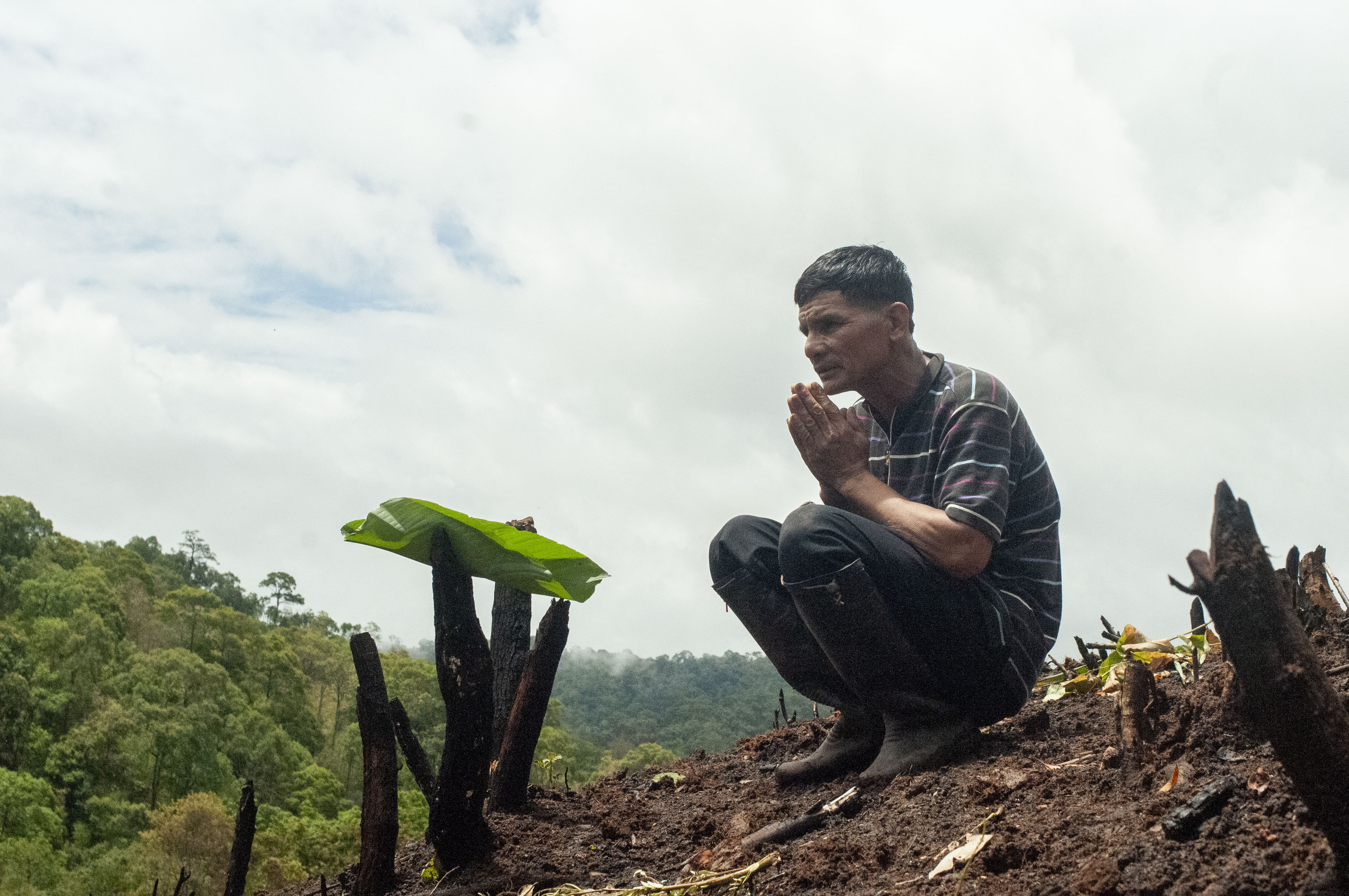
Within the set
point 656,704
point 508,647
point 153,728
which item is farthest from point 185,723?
point 508,647

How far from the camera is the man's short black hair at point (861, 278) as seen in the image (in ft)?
11.3

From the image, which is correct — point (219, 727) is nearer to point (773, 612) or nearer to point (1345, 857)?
point (773, 612)

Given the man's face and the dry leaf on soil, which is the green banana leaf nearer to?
the man's face

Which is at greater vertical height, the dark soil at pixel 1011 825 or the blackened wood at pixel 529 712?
the blackened wood at pixel 529 712

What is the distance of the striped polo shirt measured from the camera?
3.10 metres

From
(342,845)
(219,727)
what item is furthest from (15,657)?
(342,845)

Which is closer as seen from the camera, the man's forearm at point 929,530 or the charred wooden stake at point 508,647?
the man's forearm at point 929,530

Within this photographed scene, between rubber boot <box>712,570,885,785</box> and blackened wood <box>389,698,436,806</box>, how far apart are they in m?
1.22

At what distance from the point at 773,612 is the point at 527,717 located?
3.97 feet

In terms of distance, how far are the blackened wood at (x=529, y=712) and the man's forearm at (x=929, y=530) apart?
136 centimetres

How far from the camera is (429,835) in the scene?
338 centimetres

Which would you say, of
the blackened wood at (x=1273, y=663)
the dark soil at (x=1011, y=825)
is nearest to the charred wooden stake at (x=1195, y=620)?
the dark soil at (x=1011, y=825)

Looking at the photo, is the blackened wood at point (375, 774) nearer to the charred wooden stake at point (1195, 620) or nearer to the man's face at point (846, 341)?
the man's face at point (846, 341)

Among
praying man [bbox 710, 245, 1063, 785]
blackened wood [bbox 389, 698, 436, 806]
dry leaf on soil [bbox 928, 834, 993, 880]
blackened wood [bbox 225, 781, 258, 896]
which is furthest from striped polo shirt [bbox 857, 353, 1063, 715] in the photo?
blackened wood [bbox 225, 781, 258, 896]
